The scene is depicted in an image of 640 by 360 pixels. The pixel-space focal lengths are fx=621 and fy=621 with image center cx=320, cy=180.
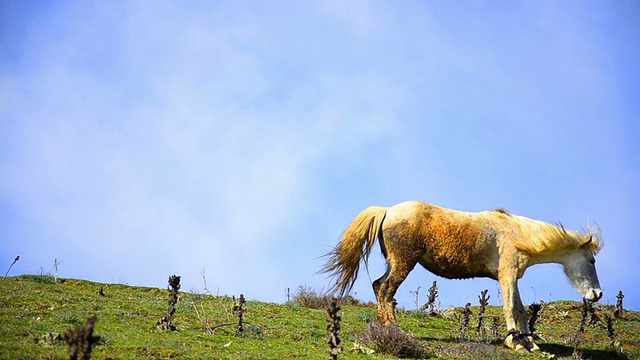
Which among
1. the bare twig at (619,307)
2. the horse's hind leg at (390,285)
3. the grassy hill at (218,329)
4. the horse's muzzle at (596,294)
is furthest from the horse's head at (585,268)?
the bare twig at (619,307)

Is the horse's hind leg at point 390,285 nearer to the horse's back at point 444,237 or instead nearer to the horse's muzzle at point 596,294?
the horse's back at point 444,237

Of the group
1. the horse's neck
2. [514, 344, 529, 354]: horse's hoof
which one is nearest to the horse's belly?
the horse's neck

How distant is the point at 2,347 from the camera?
30.6 feet

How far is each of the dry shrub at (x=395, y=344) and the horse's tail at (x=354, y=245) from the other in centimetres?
209

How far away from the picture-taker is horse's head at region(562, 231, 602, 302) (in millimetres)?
14164

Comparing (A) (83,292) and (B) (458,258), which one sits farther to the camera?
(A) (83,292)

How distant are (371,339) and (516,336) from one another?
3.33 m

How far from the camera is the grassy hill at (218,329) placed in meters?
10.2

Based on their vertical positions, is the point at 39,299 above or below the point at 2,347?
above

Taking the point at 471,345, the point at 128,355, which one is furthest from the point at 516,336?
the point at 128,355

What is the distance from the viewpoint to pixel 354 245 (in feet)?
45.3

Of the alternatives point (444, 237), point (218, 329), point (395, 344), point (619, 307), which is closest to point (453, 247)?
point (444, 237)

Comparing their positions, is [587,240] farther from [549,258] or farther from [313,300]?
[313,300]

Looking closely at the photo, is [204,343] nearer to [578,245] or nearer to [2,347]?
[2,347]
